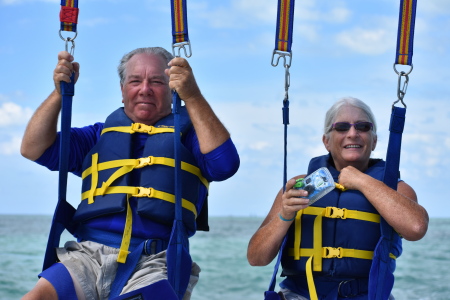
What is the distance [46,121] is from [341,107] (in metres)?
1.73


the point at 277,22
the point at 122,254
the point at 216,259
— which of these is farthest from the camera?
the point at 216,259

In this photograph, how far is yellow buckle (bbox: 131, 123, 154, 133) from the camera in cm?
417

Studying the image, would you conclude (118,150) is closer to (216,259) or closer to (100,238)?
(100,238)

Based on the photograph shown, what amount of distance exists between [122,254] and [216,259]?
746 inches

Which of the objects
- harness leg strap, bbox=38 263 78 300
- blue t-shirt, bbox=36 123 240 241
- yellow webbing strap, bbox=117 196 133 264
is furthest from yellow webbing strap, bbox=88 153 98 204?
harness leg strap, bbox=38 263 78 300

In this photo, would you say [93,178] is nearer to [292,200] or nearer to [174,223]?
[174,223]

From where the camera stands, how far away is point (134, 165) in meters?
4.06

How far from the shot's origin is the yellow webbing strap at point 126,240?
380 cm

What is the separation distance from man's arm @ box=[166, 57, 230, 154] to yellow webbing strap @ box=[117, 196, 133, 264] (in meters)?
0.56

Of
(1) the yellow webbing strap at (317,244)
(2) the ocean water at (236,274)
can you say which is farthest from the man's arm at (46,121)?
(2) the ocean water at (236,274)

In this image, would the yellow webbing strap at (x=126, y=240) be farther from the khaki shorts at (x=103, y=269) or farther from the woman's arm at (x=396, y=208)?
the woman's arm at (x=396, y=208)

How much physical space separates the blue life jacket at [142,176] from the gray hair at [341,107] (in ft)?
2.77

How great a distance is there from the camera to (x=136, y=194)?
3953 mm

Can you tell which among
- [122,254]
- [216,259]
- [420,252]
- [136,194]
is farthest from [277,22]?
[420,252]
